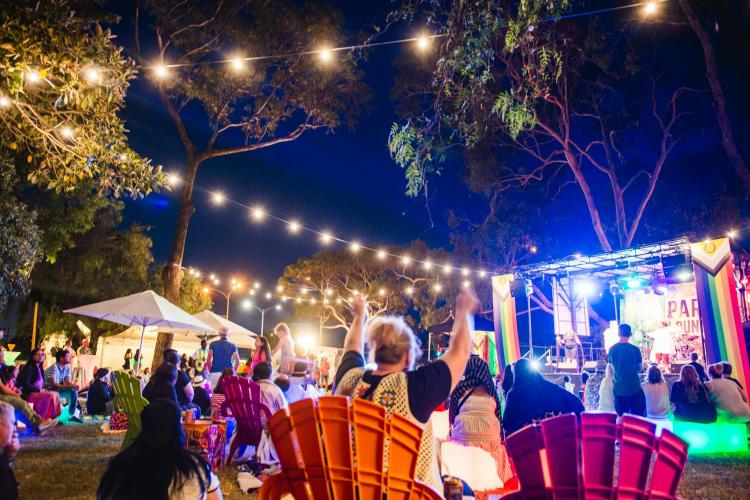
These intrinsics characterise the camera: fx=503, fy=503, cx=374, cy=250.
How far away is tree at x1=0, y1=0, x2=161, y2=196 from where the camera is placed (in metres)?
3.94

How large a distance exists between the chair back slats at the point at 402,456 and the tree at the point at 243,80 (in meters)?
8.95

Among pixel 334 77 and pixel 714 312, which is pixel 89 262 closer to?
pixel 334 77

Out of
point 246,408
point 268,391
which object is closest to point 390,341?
point 268,391

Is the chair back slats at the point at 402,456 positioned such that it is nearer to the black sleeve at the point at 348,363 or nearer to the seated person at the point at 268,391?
the black sleeve at the point at 348,363

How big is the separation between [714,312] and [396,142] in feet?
22.6

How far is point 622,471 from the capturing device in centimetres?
146

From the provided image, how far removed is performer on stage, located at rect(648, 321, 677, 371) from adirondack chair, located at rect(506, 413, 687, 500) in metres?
14.3

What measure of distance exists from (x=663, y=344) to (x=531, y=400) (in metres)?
12.3

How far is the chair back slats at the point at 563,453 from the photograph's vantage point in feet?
4.83

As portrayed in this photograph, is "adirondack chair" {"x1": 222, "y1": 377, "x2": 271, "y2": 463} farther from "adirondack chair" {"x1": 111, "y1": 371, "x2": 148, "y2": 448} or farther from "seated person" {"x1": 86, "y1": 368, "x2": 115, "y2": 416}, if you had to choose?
"seated person" {"x1": 86, "y1": 368, "x2": 115, "y2": 416}

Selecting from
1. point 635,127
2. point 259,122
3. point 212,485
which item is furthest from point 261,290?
point 212,485

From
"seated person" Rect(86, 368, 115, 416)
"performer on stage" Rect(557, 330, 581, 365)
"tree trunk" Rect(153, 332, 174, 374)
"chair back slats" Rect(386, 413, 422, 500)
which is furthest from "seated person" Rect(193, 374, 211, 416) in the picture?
"performer on stage" Rect(557, 330, 581, 365)

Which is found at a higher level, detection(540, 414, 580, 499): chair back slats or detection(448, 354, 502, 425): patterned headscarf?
detection(448, 354, 502, 425): patterned headscarf

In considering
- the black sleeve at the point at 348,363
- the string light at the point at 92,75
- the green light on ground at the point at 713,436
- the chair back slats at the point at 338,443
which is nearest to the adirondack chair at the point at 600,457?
the chair back slats at the point at 338,443
